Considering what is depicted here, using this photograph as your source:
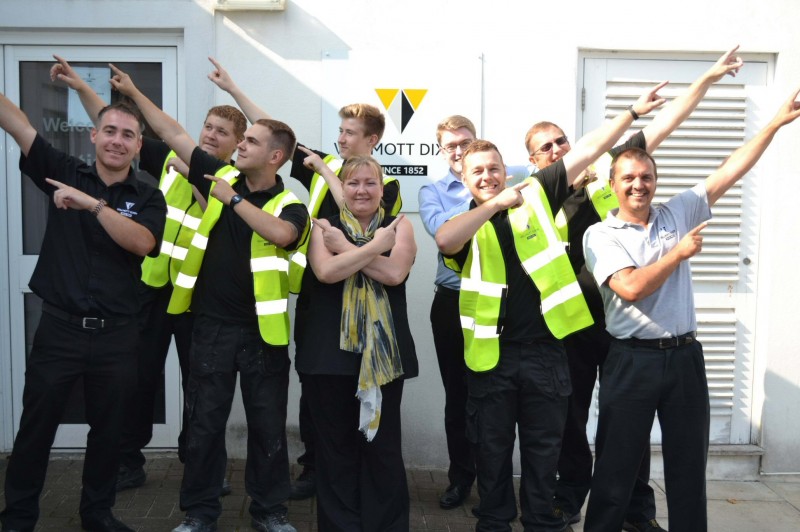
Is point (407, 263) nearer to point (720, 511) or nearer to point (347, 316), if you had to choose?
point (347, 316)

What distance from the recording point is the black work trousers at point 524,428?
4125mm

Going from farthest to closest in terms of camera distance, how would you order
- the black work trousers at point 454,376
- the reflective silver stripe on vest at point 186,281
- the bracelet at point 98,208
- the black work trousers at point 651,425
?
the black work trousers at point 454,376 → the reflective silver stripe on vest at point 186,281 → the bracelet at point 98,208 → the black work trousers at point 651,425

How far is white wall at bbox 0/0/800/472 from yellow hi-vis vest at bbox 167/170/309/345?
1382mm

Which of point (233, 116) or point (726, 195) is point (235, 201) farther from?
point (726, 195)

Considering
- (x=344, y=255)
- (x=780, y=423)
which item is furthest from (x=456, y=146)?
(x=780, y=423)

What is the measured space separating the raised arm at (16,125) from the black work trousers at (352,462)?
177cm

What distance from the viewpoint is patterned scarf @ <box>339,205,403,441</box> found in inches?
161

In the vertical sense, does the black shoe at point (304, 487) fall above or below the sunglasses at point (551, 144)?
below

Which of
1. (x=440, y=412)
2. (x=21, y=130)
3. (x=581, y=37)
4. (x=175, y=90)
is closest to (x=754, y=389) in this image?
(x=440, y=412)

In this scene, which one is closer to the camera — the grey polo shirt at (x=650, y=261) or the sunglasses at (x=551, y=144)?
the grey polo shirt at (x=650, y=261)

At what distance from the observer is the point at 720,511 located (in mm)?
5285

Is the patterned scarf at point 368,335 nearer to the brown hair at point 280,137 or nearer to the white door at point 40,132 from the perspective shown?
the brown hair at point 280,137

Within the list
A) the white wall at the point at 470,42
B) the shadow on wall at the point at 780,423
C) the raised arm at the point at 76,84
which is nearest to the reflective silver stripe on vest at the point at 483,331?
the white wall at the point at 470,42

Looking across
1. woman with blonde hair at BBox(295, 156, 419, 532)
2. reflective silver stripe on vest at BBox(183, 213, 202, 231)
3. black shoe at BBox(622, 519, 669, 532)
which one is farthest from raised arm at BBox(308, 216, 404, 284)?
black shoe at BBox(622, 519, 669, 532)
